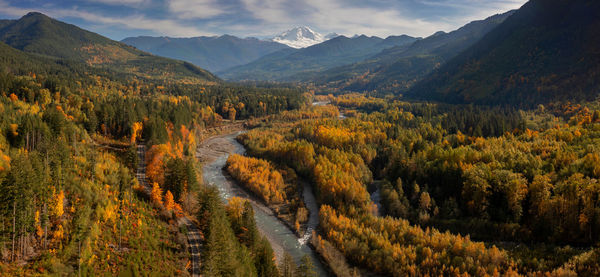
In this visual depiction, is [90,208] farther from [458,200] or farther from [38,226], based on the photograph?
[458,200]

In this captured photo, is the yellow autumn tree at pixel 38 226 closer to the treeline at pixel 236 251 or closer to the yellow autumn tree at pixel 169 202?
the treeline at pixel 236 251

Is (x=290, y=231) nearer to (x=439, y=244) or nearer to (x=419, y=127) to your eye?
(x=439, y=244)

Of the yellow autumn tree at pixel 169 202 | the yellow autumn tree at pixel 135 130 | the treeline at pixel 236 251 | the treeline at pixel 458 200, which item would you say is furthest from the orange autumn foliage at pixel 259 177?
the yellow autumn tree at pixel 135 130

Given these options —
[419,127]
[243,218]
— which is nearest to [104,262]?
[243,218]

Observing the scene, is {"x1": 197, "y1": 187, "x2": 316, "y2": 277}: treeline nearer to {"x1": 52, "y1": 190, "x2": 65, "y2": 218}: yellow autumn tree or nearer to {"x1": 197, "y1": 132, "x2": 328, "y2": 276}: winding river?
{"x1": 197, "y1": 132, "x2": 328, "y2": 276}: winding river

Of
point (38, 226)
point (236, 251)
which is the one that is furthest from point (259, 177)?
point (38, 226)

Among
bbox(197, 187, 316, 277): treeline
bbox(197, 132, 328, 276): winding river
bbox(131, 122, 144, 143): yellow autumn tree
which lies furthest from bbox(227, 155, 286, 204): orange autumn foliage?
bbox(131, 122, 144, 143): yellow autumn tree
